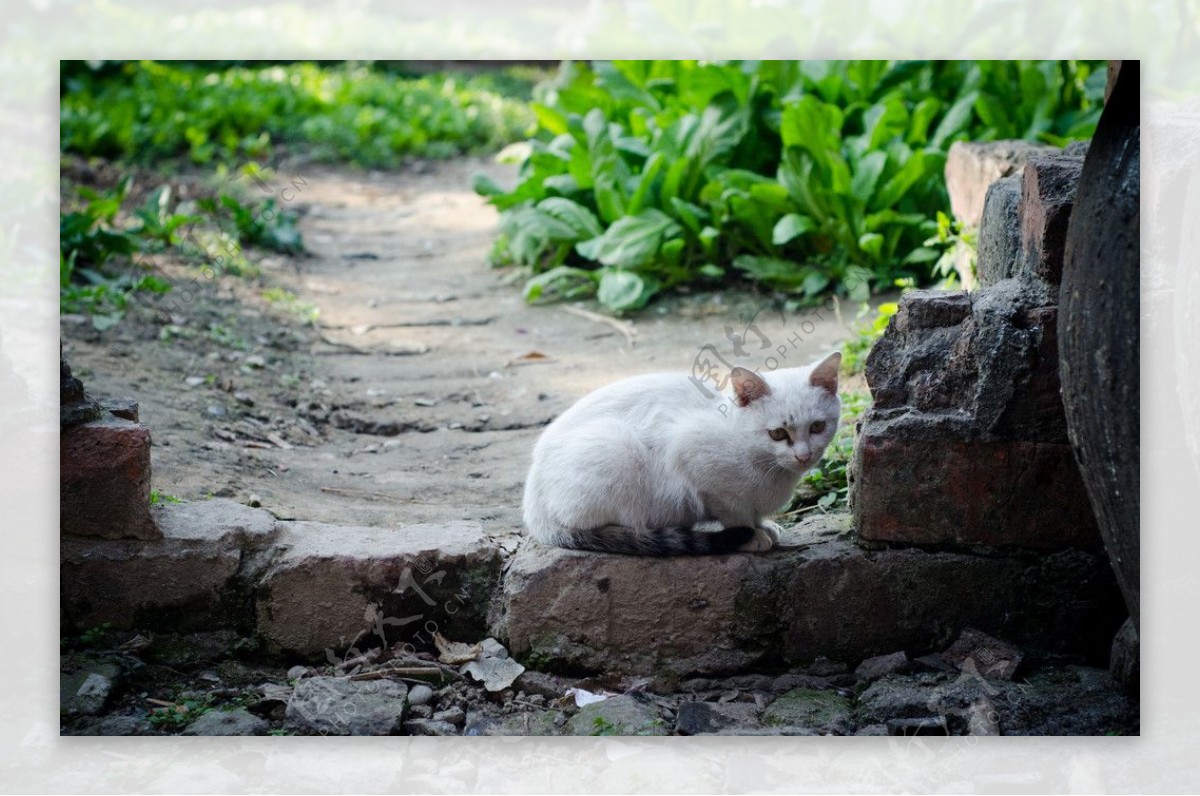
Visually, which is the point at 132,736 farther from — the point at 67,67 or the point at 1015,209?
the point at 67,67

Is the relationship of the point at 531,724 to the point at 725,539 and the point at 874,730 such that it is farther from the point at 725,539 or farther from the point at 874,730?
the point at 874,730

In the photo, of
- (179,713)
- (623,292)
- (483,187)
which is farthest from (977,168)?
(179,713)

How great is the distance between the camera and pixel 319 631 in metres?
3.06

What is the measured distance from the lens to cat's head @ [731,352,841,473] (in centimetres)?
282

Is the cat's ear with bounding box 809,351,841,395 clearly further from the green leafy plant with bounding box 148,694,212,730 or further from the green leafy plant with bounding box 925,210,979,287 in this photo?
the green leafy plant with bounding box 148,694,212,730

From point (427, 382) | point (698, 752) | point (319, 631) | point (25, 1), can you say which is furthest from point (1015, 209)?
point (25, 1)

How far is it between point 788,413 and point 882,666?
712mm

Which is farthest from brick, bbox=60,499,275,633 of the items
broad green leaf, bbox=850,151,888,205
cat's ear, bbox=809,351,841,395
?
broad green leaf, bbox=850,151,888,205

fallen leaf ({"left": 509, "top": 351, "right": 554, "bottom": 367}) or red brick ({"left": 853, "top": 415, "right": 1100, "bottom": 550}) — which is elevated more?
fallen leaf ({"left": 509, "top": 351, "right": 554, "bottom": 367})

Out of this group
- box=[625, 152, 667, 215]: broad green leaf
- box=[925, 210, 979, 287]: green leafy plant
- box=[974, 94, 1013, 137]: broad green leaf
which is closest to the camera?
box=[925, 210, 979, 287]: green leafy plant

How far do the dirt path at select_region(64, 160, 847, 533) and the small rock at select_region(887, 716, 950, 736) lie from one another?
3.95 feet

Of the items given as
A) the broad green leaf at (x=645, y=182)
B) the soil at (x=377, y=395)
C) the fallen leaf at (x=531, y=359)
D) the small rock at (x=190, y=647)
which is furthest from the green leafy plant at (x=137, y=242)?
the small rock at (x=190, y=647)

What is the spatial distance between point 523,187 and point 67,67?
223 inches

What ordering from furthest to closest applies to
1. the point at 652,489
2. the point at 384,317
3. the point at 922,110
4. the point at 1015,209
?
the point at 384,317
the point at 922,110
the point at 1015,209
the point at 652,489
